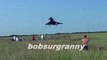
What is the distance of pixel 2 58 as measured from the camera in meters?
10.0

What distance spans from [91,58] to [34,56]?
1445 mm

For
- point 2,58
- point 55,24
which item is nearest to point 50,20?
point 55,24

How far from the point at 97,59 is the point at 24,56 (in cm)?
191

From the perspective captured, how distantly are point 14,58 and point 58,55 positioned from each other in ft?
3.58

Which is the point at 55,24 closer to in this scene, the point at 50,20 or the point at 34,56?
the point at 50,20

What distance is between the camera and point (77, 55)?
9188 millimetres

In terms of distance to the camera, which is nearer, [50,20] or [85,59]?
[85,59]

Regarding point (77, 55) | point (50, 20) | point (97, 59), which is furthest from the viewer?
point (50, 20)

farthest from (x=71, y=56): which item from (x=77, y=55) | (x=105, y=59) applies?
(x=105, y=59)

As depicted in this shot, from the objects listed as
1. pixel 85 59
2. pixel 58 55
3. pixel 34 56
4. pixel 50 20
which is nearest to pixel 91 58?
pixel 85 59

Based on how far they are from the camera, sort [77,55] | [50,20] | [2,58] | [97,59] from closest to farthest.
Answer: [97,59]
[77,55]
[2,58]
[50,20]

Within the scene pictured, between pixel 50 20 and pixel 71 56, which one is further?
pixel 50 20

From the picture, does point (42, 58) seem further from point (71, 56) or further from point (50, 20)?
point (50, 20)

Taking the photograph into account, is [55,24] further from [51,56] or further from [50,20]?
[51,56]
